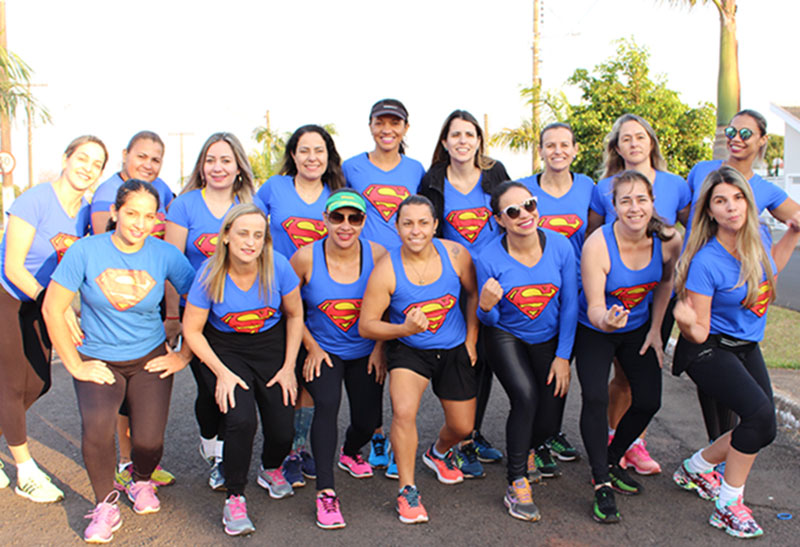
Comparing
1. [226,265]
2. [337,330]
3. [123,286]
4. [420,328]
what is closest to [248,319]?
[226,265]

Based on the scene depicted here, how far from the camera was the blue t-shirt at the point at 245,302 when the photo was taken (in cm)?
396

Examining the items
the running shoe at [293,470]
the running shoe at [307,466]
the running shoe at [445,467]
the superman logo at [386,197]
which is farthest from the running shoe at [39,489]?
the superman logo at [386,197]

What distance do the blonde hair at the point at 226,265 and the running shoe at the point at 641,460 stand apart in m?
2.70

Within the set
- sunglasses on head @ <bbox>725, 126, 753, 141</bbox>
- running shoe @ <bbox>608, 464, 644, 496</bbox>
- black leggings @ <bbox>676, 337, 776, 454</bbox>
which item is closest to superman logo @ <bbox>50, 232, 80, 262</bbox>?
running shoe @ <bbox>608, 464, 644, 496</bbox>

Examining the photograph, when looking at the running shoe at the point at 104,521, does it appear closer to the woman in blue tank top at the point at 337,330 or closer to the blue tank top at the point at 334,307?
the woman in blue tank top at the point at 337,330

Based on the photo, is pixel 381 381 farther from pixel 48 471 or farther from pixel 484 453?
pixel 48 471

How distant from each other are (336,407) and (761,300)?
261 cm

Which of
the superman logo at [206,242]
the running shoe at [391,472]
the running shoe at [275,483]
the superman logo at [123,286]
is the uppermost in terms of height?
the superman logo at [206,242]

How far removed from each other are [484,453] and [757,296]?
83.4 inches

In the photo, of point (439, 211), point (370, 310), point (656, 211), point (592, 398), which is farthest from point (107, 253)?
point (656, 211)

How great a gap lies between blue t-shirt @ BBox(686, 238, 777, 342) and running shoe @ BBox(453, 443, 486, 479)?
5.78 ft

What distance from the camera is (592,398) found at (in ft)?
13.1

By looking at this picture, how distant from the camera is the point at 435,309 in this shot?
4.18 meters

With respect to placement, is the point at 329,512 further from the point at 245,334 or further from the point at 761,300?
the point at 761,300
